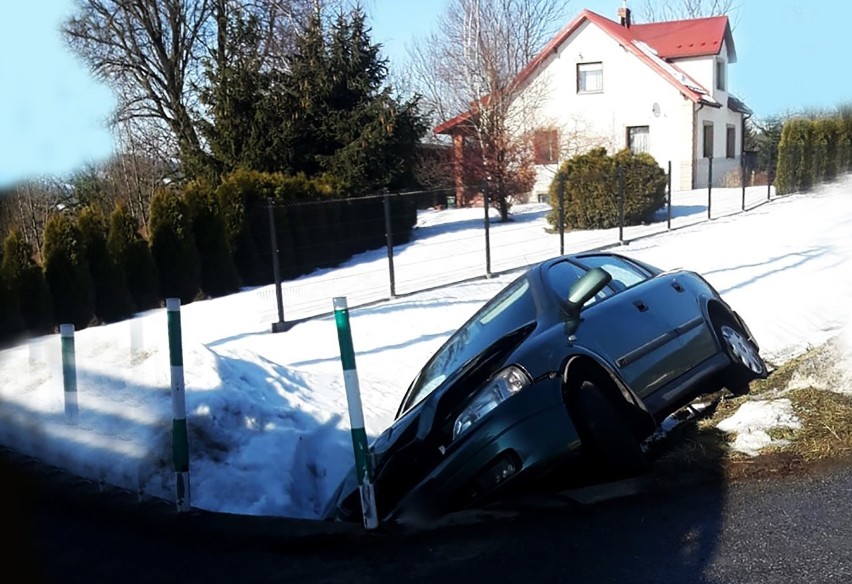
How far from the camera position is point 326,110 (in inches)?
810

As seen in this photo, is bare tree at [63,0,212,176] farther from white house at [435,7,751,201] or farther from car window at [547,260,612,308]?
car window at [547,260,612,308]

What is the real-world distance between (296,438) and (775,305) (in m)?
6.12

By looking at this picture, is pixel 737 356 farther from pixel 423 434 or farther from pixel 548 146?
pixel 548 146

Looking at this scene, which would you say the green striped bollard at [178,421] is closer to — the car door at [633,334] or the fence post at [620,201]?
the car door at [633,334]

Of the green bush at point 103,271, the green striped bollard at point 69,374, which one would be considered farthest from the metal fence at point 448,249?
the green striped bollard at point 69,374

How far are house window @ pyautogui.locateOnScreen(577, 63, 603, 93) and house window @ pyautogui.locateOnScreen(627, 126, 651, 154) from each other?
2.10 metres

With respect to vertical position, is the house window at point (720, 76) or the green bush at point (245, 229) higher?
the house window at point (720, 76)

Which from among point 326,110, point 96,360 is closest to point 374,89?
point 326,110

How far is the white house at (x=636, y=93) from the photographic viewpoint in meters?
30.6

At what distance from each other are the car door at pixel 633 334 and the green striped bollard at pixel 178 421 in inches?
87.5

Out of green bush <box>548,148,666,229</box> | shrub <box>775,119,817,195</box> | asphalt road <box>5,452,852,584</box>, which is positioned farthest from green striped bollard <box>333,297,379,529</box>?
shrub <box>775,119,817,195</box>

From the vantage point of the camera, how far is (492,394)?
3961mm

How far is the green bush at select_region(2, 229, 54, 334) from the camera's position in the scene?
11727mm

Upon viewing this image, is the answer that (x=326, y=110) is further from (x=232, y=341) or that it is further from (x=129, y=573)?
(x=129, y=573)
